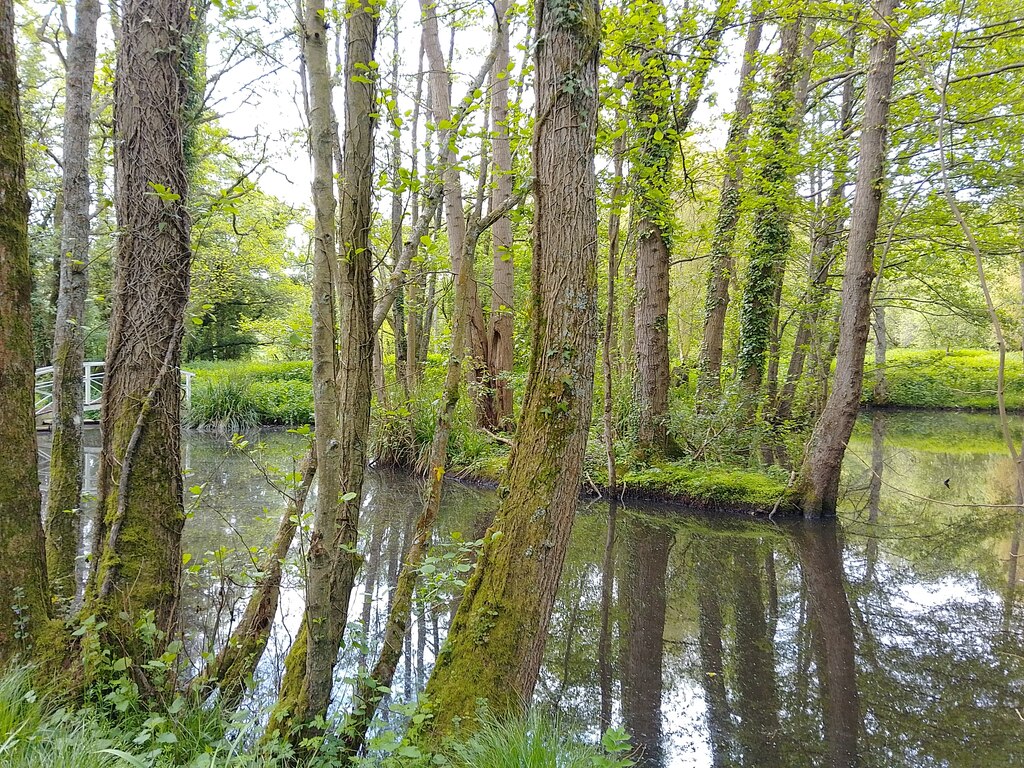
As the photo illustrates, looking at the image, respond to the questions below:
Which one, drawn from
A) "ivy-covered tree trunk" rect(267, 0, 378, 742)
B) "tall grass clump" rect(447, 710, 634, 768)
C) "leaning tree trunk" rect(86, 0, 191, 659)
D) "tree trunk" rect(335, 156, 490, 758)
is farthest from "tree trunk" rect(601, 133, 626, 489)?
"tall grass clump" rect(447, 710, 634, 768)

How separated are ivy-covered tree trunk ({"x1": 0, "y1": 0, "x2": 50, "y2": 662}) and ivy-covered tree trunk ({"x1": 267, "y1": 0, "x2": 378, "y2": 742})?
→ 106 cm

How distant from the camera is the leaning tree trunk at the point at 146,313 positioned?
2750mm

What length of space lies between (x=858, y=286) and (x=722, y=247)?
312cm

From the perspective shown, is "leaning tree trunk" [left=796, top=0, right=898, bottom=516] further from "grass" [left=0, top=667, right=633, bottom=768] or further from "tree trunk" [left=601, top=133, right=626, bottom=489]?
"grass" [left=0, top=667, right=633, bottom=768]

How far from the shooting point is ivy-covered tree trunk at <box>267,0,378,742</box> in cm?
213

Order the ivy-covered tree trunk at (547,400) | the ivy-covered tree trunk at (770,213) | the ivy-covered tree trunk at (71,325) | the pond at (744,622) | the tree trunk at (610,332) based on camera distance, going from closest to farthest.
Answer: the ivy-covered tree trunk at (547,400) → the pond at (744,622) → the ivy-covered tree trunk at (71,325) → the tree trunk at (610,332) → the ivy-covered tree trunk at (770,213)

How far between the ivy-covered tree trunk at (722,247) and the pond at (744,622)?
2.58 m

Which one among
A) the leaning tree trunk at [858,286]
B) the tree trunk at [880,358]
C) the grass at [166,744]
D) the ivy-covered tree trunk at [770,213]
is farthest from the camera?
the tree trunk at [880,358]

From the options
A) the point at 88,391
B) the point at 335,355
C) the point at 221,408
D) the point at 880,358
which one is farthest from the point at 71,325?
the point at 880,358

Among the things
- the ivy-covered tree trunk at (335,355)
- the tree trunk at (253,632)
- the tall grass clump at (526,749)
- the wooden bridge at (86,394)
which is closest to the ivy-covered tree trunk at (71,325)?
the tree trunk at (253,632)

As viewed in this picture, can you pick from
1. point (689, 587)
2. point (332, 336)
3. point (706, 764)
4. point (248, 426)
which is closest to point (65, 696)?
point (332, 336)

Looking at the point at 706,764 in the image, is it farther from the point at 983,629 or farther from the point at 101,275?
the point at 101,275

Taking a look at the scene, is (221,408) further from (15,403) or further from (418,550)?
(418,550)

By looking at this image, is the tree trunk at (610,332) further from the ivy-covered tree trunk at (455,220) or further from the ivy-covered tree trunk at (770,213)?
the ivy-covered tree trunk at (770,213)
